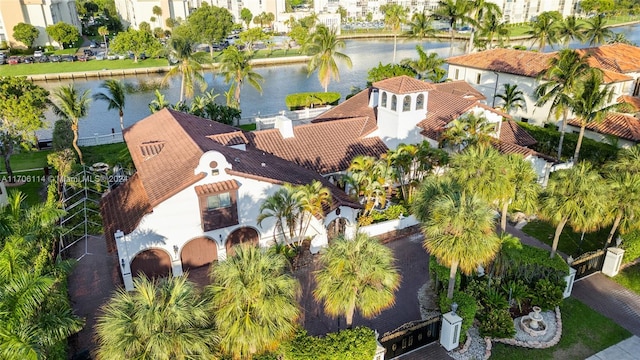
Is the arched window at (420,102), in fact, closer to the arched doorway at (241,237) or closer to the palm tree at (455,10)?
the arched doorway at (241,237)

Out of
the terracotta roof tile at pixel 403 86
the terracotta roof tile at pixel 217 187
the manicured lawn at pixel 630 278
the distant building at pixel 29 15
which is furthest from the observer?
the distant building at pixel 29 15

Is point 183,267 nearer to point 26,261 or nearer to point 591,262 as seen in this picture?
point 26,261

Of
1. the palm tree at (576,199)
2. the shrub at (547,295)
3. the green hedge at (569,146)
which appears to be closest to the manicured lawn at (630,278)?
the palm tree at (576,199)

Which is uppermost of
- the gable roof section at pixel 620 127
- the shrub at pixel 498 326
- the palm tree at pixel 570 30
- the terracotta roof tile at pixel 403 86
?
the palm tree at pixel 570 30

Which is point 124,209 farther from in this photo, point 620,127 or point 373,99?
point 620,127

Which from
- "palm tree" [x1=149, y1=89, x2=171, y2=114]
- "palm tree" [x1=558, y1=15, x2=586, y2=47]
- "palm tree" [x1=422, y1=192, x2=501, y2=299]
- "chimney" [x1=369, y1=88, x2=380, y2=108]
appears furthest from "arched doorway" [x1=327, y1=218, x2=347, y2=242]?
"palm tree" [x1=558, y1=15, x2=586, y2=47]

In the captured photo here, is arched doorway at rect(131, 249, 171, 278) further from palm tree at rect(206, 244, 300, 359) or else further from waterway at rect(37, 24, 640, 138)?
waterway at rect(37, 24, 640, 138)
